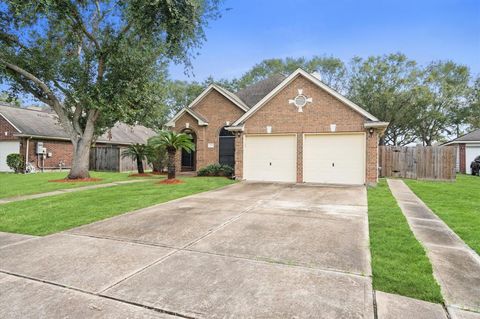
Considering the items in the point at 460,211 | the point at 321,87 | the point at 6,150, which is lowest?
the point at 460,211

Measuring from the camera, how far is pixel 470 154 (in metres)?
23.0

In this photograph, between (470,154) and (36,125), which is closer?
(470,154)

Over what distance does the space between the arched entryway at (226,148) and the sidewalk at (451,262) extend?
A: 1198 cm

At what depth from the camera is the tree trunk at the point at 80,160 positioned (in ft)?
50.7

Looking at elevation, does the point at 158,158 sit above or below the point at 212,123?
below

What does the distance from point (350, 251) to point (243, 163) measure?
34.7ft

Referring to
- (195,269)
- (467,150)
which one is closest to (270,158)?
(195,269)

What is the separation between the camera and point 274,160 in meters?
14.4

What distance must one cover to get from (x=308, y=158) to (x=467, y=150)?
17.7 m

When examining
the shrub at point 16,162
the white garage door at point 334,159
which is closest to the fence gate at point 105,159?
the shrub at point 16,162

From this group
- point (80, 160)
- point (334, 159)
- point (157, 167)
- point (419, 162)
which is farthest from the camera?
point (157, 167)

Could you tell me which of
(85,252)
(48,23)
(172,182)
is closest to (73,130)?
(48,23)

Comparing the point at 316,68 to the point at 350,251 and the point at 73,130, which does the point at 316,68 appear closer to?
the point at 73,130

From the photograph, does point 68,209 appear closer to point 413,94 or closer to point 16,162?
point 16,162
